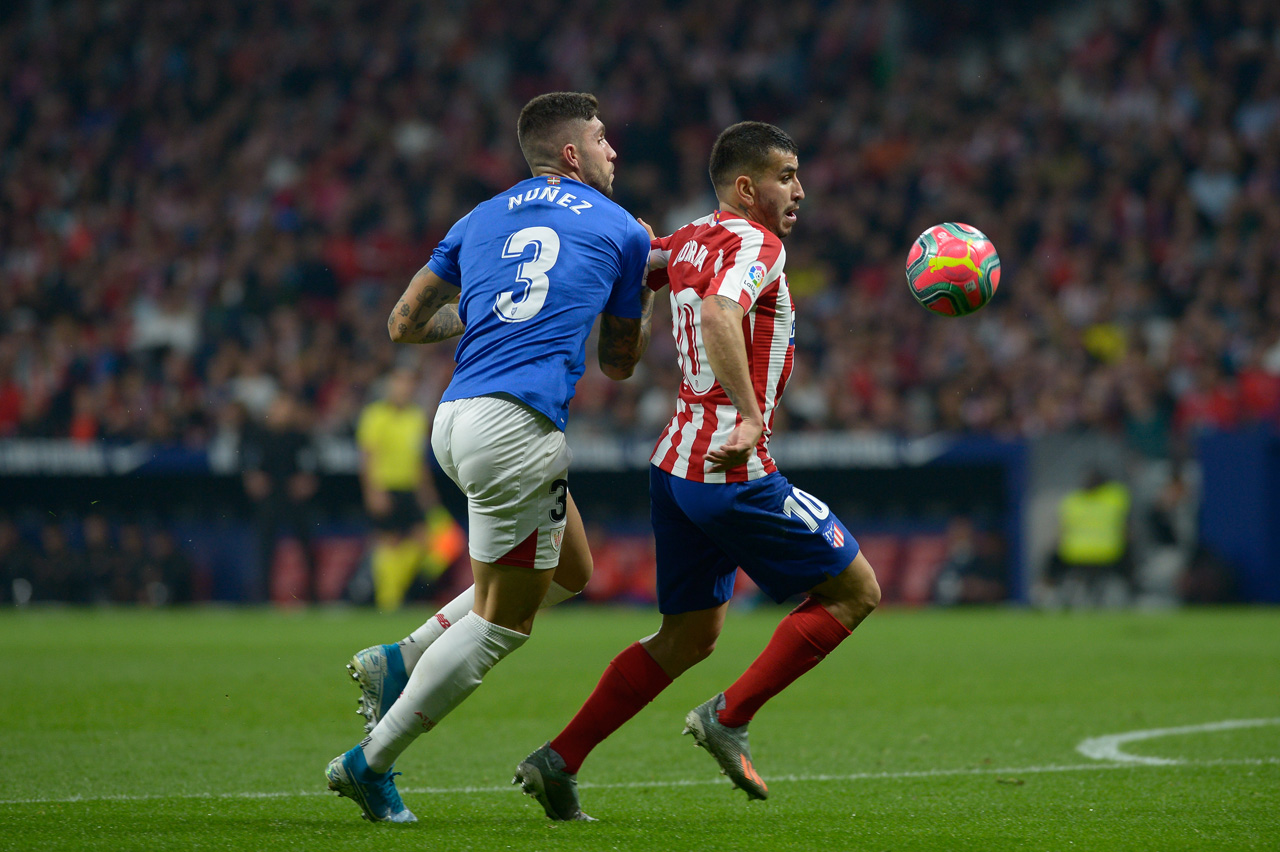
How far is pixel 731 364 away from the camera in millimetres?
4184

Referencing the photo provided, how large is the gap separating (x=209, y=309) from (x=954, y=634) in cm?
1124

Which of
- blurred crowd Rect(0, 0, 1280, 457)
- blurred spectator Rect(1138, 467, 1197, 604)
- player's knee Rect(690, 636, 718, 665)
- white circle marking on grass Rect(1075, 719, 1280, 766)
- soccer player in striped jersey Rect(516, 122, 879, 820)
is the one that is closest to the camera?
soccer player in striped jersey Rect(516, 122, 879, 820)

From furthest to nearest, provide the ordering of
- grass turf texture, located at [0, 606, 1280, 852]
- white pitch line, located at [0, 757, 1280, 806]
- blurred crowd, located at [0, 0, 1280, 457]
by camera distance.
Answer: blurred crowd, located at [0, 0, 1280, 457]
white pitch line, located at [0, 757, 1280, 806]
grass turf texture, located at [0, 606, 1280, 852]

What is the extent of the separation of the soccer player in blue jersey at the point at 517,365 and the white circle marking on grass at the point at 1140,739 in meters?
2.28

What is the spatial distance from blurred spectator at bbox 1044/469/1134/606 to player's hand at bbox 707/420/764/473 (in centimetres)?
1045

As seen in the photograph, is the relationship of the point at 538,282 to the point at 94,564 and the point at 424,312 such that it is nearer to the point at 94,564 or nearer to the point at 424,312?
the point at 424,312

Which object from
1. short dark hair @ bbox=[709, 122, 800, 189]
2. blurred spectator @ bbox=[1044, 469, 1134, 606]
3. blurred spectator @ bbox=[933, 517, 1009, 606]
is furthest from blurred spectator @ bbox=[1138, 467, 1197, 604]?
short dark hair @ bbox=[709, 122, 800, 189]

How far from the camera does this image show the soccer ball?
5004mm

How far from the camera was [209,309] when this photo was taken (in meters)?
18.7

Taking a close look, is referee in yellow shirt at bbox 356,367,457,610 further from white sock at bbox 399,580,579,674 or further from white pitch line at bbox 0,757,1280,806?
white sock at bbox 399,580,579,674

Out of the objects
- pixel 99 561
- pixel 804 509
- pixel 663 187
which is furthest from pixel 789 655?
pixel 663 187

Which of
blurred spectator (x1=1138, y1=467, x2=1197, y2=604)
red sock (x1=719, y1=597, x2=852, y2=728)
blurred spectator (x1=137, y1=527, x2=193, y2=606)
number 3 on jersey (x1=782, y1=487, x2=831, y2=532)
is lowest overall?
blurred spectator (x1=137, y1=527, x2=193, y2=606)

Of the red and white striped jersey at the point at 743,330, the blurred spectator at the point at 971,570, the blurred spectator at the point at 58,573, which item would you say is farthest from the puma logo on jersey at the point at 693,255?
the blurred spectator at the point at 58,573

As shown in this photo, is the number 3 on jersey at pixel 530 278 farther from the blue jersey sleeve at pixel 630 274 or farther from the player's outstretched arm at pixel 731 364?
the player's outstretched arm at pixel 731 364
